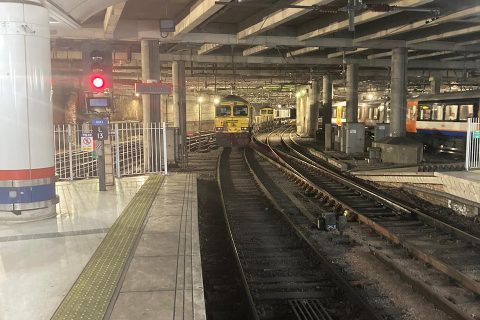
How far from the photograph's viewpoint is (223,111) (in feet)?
107

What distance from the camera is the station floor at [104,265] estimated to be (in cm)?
483

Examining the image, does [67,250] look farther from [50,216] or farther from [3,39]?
[3,39]

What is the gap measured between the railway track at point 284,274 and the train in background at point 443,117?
50.4ft

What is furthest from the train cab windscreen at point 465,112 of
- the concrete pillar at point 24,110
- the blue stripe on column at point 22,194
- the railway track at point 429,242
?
the blue stripe on column at point 22,194

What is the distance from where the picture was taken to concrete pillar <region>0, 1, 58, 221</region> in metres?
8.17

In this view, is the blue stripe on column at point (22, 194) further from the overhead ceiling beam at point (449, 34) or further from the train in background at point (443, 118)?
the train in background at point (443, 118)

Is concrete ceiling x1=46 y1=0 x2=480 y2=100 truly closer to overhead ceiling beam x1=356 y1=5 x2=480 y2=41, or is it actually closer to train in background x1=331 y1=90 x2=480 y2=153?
overhead ceiling beam x1=356 y1=5 x2=480 y2=41

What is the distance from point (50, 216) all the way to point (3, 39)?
3235mm

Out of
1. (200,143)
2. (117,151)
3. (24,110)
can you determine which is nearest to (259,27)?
(117,151)

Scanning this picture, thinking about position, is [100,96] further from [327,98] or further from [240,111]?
[327,98]

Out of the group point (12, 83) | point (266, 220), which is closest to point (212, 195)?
point (266, 220)

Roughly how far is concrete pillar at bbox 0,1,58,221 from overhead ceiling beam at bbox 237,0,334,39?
27.7 feet

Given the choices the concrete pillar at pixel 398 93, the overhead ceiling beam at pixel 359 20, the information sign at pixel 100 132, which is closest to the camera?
the information sign at pixel 100 132

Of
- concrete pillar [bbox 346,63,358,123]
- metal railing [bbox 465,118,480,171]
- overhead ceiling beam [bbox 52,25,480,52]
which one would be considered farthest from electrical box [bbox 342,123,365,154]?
metal railing [bbox 465,118,480,171]
